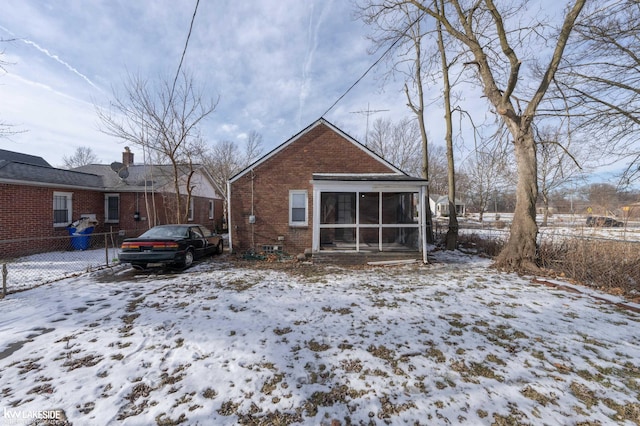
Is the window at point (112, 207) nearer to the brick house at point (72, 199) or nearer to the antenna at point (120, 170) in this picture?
the brick house at point (72, 199)

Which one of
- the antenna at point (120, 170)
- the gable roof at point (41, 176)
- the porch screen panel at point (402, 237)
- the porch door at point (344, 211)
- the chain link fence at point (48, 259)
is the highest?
the antenna at point (120, 170)

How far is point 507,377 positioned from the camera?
9.06 ft

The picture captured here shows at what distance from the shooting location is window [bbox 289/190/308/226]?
10.3 meters

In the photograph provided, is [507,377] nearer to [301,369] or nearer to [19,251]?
[301,369]

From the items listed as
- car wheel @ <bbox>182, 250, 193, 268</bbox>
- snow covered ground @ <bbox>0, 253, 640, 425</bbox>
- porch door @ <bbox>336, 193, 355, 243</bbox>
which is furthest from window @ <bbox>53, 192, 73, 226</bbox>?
porch door @ <bbox>336, 193, 355, 243</bbox>

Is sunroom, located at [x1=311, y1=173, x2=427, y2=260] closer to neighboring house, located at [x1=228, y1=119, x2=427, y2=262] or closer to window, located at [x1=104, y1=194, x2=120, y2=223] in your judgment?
neighboring house, located at [x1=228, y1=119, x2=427, y2=262]

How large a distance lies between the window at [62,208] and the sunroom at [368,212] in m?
12.1

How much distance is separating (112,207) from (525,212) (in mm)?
19165

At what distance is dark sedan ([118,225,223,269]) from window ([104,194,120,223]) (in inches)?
316

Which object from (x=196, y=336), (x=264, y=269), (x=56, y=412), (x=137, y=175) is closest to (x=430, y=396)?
(x=196, y=336)

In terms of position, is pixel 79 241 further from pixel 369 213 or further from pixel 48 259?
pixel 369 213

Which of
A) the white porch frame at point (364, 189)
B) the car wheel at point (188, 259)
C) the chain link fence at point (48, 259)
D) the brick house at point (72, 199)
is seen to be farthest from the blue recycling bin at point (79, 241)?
the white porch frame at point (364, 189)

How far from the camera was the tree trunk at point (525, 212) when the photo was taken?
7383mm

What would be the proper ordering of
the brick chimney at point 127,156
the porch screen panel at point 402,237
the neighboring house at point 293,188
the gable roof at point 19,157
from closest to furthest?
the porch screen panel at point 402,237 → the neighboring house at point 293,188 → the gable roof at point 19,157 → the brick chimney at point 127,156
